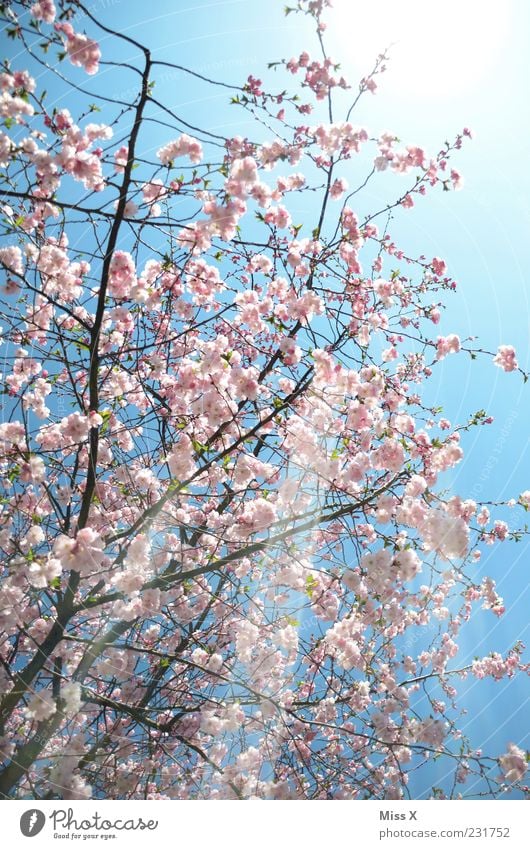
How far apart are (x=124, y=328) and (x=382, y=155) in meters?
3.15

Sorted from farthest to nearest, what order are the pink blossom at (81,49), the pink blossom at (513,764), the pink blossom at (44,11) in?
1. the pink blossom at (513,764)
2. the pink blossom at (81,49)
3. the pink blossom at (44,11)

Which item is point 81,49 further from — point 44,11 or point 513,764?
point 513,764

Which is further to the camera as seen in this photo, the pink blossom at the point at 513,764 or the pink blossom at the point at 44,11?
the pink blossom at the point at 513,764

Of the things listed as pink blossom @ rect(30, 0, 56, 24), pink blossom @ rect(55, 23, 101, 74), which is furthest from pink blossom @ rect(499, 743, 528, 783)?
pink blossom @ rect(30, 0, 56, 24)

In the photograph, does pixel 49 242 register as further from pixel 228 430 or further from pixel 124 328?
pixel 228 430

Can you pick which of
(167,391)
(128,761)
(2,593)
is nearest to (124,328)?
(167,391)

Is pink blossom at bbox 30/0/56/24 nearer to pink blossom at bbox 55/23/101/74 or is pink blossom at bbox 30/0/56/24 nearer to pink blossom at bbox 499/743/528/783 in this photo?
pink blossom at bbox 55/23/101/74

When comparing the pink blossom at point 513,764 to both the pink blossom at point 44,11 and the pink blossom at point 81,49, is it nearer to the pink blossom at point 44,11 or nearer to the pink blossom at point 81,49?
A: the pink blossom at point 81,49

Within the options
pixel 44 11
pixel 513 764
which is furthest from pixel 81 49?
pixel 513 764

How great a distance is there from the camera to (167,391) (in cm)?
562

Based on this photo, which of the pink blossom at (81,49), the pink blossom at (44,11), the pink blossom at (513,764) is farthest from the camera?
the pink blossom at (513,764)

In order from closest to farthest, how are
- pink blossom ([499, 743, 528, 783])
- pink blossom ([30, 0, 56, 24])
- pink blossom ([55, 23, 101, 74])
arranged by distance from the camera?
pink blossom ([30, 0, 56, 24])
pink blossom ([55, 23, 101, 74])
pink blossom ([499, 743, 528, 783])

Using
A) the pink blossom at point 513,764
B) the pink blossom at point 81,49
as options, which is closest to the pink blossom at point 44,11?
the pink blossom at point 81,49
